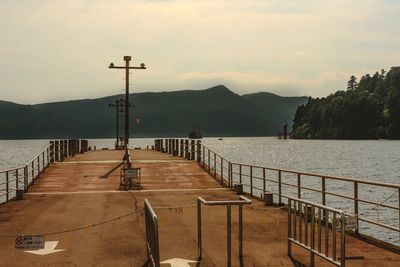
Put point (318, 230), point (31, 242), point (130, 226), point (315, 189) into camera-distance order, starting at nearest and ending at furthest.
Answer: point (318, 230), point (31, 242), point (130, 226), point (315, 189)

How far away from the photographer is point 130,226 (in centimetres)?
1442

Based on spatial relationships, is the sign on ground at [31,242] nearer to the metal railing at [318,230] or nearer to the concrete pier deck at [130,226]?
the concrete pier deck at [130,226]

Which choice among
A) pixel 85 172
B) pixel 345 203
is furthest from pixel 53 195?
pixel 345 203

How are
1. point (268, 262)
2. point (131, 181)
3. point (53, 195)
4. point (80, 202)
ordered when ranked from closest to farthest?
point (268, 262)
point (80, 202)
point (53, 195)
point (131, 181)

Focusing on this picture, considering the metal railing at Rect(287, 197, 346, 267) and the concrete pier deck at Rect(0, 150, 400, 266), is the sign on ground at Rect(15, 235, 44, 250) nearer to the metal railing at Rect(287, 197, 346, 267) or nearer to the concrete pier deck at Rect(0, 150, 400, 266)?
the concrete pier deck at Rect(0, 150, 400, 266)

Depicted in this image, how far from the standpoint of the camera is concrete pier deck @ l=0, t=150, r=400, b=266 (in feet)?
35.3

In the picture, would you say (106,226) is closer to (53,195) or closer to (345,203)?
(53,195)

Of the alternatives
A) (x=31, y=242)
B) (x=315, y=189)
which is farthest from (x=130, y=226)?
(x=315, y=189)

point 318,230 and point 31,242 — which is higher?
point 318,230

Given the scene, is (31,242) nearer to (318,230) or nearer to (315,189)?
(318,230)

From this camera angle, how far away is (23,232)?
1384 cm

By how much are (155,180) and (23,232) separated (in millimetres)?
12717

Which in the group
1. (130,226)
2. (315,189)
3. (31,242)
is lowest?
(130,226)

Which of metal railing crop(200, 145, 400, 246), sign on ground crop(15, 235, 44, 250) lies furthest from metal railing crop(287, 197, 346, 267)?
sign on ground crop(15, 235, 44, 250)
